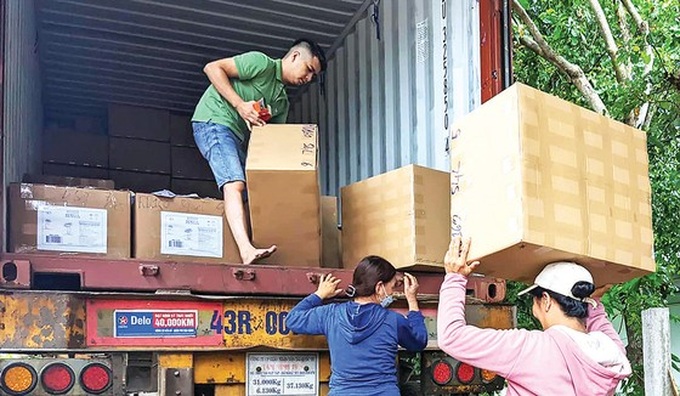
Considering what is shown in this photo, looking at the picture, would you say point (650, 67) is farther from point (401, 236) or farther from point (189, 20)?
point (401, 236)

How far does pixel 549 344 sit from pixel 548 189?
20.0 inches

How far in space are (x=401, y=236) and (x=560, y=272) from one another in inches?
35.1

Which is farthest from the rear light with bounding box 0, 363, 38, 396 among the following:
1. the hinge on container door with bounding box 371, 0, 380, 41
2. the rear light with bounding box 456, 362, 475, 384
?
the hinge on container door with bounding box 371, 0, 380, 41

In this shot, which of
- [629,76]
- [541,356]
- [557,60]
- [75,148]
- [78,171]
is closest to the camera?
[541,356]

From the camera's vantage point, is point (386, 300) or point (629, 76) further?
point (629, 76)

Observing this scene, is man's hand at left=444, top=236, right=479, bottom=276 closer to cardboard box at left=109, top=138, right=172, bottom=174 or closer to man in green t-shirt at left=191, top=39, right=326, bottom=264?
man in green t-shirt at left=191, top=39, right=326, bottom=264

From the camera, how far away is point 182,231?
332cm

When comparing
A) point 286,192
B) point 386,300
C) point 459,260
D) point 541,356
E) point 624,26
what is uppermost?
point 624,26

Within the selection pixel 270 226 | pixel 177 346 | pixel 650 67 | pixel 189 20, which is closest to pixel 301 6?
pixel 189 20

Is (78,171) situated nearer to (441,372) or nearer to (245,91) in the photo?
(245,91)

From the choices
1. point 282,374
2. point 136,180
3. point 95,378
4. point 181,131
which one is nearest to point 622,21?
point 181,131

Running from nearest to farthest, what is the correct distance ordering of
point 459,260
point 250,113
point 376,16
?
1. point 459,260
2. point 250,113
3. point 376,16

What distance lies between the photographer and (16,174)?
3.67 meters

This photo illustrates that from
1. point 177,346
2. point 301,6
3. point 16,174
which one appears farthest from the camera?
point 301,6
